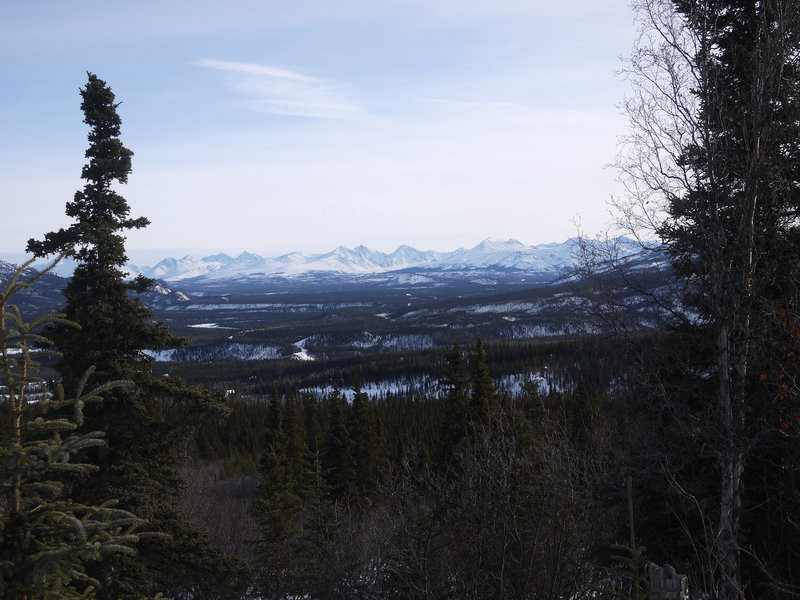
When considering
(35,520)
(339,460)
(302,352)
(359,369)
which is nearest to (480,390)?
(339,460)

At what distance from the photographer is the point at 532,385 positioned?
2558 cm

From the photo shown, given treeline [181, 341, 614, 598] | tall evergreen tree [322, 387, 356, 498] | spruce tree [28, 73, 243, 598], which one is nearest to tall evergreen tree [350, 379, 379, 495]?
treeline [181, 341, 614, 598]

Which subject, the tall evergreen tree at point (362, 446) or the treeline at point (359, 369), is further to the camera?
the treeline at point (359, 369)

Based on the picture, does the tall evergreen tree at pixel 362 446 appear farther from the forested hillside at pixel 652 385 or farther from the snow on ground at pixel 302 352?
the snow on ground at pixel 302 352

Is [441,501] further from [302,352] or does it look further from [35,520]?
[302,352]

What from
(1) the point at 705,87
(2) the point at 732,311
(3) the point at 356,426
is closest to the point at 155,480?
(2) the point at 732,311

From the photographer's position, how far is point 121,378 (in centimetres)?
998

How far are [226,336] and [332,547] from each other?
184 meters

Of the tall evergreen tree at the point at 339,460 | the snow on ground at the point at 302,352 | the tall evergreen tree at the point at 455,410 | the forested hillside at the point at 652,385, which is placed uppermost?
the forested hillside at the point at 652,385

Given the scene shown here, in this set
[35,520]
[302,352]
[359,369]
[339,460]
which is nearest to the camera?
[35,520]

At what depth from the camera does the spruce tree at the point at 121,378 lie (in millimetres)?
9664

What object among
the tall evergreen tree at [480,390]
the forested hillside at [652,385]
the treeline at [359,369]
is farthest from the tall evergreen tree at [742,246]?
the treeline at [359,369]

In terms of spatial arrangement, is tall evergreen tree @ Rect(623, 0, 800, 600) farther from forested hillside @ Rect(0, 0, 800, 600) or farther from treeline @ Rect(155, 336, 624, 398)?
treeline @ Rect(155, 336, 624, 398)

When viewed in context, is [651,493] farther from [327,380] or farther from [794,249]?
[327,380]
